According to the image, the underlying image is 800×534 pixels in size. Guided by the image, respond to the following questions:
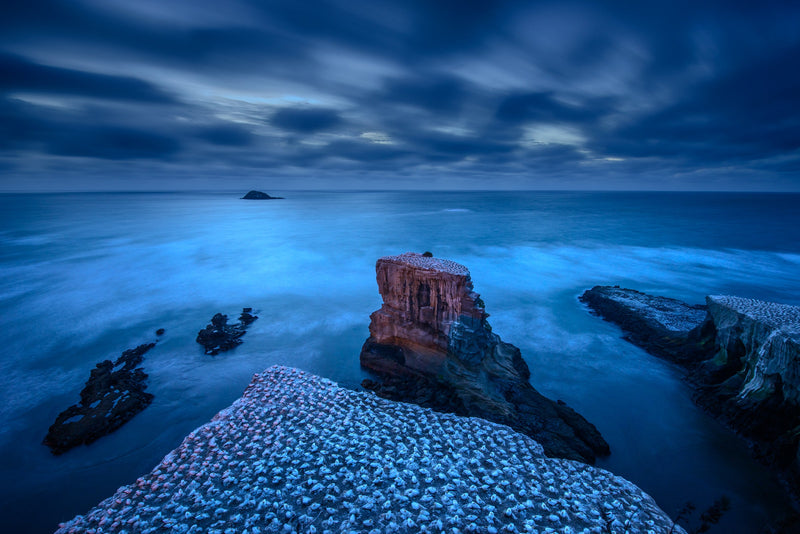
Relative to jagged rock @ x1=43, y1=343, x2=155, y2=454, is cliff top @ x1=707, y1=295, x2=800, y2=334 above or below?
above

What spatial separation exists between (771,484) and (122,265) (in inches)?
1810

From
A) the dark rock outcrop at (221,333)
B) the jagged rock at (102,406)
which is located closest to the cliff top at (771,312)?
the dark rock outcrop at (221,333)

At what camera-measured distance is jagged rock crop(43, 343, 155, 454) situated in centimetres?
1164

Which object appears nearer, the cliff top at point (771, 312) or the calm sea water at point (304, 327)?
the calm sea water at point (304, 327)

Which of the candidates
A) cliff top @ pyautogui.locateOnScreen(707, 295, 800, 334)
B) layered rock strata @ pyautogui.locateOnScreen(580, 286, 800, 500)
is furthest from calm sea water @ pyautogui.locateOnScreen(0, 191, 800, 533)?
cliff top @ pyautogui.locateOnScreen(707, 295, 800, 334)

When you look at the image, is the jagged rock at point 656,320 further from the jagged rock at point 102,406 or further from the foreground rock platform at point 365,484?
the jagged rock at point 102,406

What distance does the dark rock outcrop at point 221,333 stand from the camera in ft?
57.8

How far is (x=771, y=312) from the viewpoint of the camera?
1243 cm

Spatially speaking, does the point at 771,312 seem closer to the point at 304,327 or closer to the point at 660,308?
the point at 660,308

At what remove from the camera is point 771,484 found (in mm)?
9984

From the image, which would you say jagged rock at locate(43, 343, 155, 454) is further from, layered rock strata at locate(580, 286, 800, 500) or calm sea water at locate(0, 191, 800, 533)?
layered rock strata at locate(580, 286, 800, 500)

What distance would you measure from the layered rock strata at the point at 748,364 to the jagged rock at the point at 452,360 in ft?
16.5

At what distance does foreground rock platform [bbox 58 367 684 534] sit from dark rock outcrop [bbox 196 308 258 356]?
772 centimetres

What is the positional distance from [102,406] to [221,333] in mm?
6149
